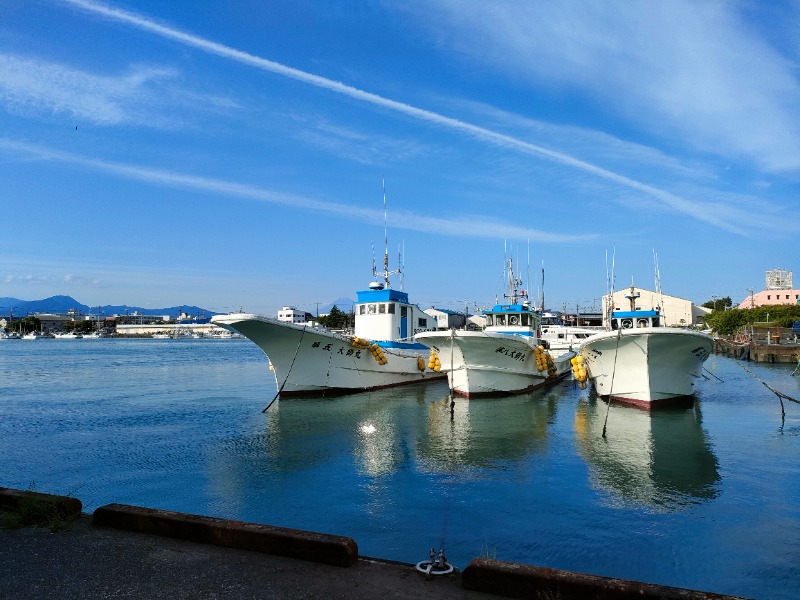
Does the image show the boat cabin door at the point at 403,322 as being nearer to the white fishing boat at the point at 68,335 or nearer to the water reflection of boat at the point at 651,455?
the water reflection of boat at the point at 651,455

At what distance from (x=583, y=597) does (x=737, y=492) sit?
7962 millimetres

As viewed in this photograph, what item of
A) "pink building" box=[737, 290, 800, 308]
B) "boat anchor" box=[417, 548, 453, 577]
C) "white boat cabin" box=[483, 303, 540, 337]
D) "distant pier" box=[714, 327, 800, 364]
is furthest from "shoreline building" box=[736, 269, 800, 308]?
"boat anchor" box=[417, 548, 453, 577]

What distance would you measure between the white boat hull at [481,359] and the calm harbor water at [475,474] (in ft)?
3.08

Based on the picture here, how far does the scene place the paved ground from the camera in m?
4.27

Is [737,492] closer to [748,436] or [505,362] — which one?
[748,436]

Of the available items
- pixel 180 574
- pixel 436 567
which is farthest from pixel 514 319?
pixel 180 574

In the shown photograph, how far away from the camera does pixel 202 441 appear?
1533 cm

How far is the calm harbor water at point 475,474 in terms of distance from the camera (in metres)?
7.70

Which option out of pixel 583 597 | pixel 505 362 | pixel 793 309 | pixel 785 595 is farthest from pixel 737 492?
pixel 793 309

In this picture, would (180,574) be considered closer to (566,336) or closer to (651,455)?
(651,455)

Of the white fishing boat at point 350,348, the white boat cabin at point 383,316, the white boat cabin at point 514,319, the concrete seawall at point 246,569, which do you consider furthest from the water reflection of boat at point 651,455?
the white boat cabin at point 383,316

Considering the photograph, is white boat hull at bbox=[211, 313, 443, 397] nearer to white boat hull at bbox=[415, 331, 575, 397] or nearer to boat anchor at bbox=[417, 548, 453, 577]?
white boat hull at bbox=[415, 331, 575, 397]

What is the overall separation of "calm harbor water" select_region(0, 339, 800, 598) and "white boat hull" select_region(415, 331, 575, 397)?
94 centimetres

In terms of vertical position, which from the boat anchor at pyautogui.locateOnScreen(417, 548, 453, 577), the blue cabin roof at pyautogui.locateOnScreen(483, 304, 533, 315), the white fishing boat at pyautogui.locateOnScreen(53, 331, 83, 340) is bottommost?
the white fishing boat at pyautogui.locateOnScreen(53, 331, 83, 340)
